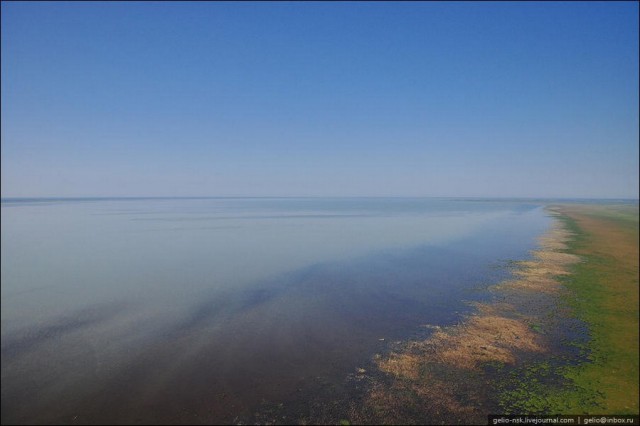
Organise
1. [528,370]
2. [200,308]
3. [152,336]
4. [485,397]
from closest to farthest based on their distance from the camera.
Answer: [485,397] < [528,370] < [152,336] < [200,308]

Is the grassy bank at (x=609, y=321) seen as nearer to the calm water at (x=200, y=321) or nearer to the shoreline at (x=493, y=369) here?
the shoreline at (x=493, y=369)

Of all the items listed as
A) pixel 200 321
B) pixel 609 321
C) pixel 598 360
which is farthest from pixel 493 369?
pixel 200 321

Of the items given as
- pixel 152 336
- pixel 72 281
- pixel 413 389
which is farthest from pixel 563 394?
pixel 72 281

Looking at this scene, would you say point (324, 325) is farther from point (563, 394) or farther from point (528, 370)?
point (563, 394)

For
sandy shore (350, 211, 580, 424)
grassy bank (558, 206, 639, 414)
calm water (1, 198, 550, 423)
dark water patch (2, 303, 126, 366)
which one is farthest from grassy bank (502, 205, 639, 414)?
dark water patch (2, 303, 126, 366)

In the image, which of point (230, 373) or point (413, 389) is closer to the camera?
point (413, 389)

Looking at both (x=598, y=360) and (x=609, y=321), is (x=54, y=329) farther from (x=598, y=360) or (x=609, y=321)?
(x=609, y=321)
